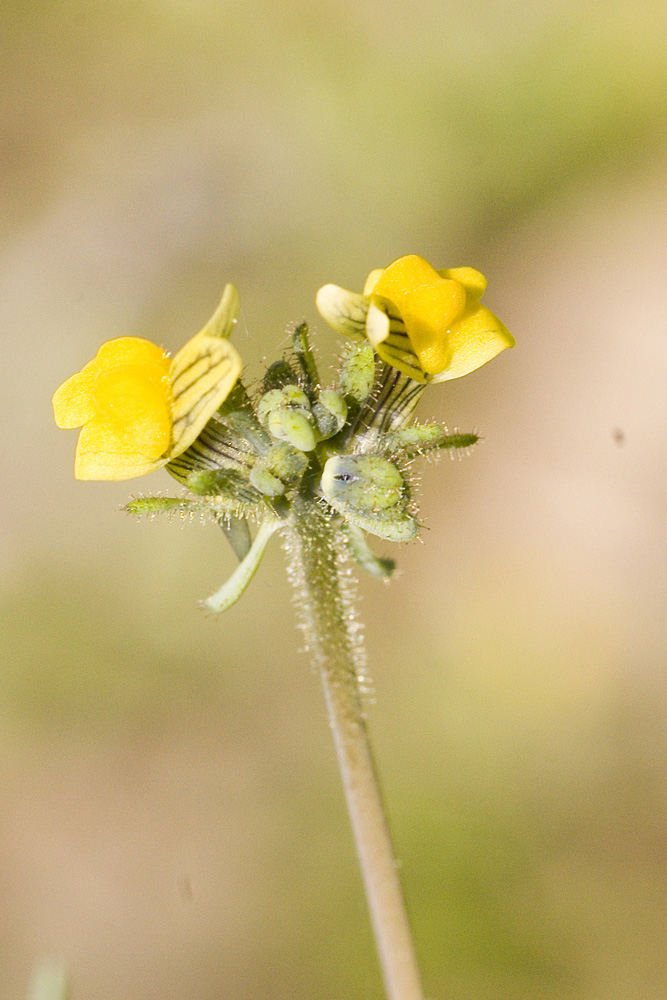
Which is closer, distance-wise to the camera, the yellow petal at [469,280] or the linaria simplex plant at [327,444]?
the linaria simplex plant at [327,444]

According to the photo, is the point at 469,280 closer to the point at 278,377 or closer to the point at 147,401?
the point at 278,377

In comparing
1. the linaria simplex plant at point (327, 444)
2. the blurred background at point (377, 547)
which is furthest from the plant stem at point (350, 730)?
the blurred background at point (377, 547)

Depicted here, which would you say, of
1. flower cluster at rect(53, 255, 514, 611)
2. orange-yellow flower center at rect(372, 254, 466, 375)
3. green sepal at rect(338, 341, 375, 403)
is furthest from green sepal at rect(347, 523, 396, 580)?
orange-yellow flower center at rect(372, 254, 466, 375)

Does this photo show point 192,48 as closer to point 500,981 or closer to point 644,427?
point 644,427

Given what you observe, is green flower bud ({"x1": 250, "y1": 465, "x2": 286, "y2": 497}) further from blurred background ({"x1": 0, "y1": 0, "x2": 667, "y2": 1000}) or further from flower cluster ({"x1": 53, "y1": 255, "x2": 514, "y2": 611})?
blurred background ({"x1": 0, "y1": 0, "x2": 667, "y2": 1000})

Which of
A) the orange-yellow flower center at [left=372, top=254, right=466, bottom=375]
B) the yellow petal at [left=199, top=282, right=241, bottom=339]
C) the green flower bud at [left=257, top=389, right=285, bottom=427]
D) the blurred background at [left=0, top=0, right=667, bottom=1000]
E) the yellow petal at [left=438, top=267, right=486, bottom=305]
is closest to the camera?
the yellow petal at [left=199, top=282, right=241, bottom=339]

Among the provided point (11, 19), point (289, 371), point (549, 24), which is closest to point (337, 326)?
point (289, 371)

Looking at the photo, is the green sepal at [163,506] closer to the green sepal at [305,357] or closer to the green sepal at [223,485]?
the green sepal at [223,485]
